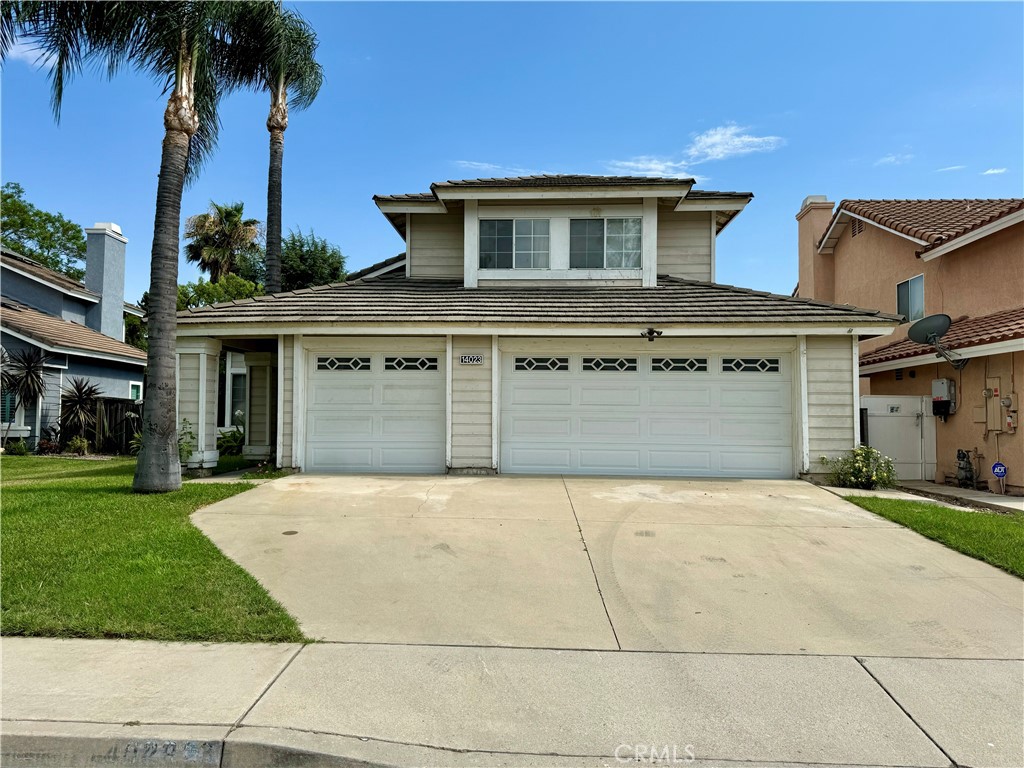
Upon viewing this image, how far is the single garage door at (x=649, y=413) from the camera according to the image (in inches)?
415

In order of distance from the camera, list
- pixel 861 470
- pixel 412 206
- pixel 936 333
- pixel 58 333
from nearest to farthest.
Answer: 1. pixel 861 470
2. pixel 936 333
3. pixel 412 206
4. pixel 58 333

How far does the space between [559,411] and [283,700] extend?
801cm

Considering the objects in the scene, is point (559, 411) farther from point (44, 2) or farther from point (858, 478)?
point (44, 2)

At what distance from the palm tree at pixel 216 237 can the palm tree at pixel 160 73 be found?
25.0m

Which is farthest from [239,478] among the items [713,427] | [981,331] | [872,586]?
[981,331]

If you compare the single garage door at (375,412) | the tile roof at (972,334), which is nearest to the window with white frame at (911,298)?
the tile roof at (972,334)

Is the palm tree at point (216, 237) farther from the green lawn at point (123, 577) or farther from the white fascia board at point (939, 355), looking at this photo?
the white fascia board at point (939, 355)

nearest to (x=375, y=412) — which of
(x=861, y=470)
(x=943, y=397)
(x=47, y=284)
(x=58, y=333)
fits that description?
(x=861, y=470)

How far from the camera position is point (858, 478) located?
970 cm

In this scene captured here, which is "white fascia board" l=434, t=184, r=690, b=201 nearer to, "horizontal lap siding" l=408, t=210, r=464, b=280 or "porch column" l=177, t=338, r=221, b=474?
"horizontal lap siding" l=408, t=210, r=464, b=280

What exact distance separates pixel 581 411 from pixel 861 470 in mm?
4761

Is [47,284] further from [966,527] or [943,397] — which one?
[943,397]

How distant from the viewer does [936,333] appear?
10523 mm

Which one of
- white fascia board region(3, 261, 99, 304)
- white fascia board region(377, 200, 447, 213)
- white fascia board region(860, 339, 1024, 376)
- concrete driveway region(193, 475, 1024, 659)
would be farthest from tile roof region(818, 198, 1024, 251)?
white fascia board region(3, 261, 99, 304)
